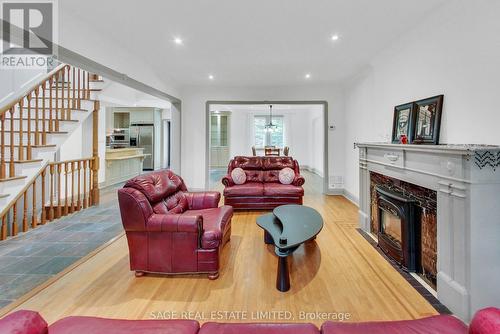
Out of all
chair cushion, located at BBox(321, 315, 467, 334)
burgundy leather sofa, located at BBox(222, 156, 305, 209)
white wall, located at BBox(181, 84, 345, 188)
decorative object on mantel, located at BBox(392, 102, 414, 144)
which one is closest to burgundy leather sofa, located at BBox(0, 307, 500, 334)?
chair cushion, located at BBox(321, 315, 467, 334)

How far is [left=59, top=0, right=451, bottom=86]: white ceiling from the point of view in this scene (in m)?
2.65

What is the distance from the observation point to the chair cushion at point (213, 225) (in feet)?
7.92

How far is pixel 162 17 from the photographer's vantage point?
9.50 feet

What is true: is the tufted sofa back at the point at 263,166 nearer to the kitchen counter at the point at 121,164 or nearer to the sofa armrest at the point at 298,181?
the sofa armrest at the point at 298,181

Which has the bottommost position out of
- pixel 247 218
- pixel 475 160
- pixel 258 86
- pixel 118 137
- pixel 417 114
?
pixel 247 218

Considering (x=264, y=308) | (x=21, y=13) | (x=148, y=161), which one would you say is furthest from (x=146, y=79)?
(x=148, y=161)

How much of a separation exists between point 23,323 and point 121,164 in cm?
723

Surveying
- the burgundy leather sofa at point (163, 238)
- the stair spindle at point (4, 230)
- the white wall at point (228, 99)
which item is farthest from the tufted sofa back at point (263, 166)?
the stair spindle at point (4, 230)

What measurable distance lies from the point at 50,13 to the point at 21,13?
29cm

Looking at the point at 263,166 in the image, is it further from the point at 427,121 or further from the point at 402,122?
the point at 427,121

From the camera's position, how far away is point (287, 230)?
2525 mm

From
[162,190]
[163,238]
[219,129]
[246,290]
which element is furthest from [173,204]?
[219,129]

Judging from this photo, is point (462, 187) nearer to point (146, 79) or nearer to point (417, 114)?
point (417, 114)

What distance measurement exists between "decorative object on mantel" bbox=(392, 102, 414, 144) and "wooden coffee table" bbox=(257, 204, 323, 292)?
5.02 feet
